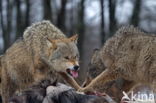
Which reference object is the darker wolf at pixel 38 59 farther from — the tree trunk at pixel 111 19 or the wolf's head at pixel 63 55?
the tree trunk at pixel 111 19

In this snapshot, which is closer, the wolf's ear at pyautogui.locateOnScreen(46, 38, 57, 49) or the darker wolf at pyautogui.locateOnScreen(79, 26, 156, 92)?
the darker wolf at pyautogui.locateOnScreen(79, 26, 156, 92)

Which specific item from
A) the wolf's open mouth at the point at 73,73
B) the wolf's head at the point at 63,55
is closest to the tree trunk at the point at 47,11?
the wolf's head at the point at 63,55

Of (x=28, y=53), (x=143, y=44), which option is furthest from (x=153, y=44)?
(x=28, y=53)

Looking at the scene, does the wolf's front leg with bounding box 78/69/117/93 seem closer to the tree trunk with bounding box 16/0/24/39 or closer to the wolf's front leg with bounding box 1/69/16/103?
the wolf's front leg with bounding box 1/69/16/103

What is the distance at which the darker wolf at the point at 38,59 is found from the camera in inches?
341

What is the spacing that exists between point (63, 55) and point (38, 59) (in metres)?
0.51

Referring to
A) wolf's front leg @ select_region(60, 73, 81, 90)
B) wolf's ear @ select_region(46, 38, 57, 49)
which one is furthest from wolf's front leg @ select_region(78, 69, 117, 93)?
wolf's ear @ select_region(46, 38, 57, 49)

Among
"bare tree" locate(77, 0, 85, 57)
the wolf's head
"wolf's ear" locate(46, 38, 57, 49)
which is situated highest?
"wolf's ear" locate(46, 38, 57, 49)

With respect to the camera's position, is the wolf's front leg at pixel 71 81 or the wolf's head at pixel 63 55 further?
the wolf's front leg at pixel 71 81

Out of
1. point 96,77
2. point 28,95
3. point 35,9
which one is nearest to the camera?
point 28,95

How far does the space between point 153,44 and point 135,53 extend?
357 mm

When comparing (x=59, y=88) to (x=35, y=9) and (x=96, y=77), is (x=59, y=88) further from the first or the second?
(x=35, y=9)

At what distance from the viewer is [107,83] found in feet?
30.5

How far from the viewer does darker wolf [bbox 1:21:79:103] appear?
867 cm
